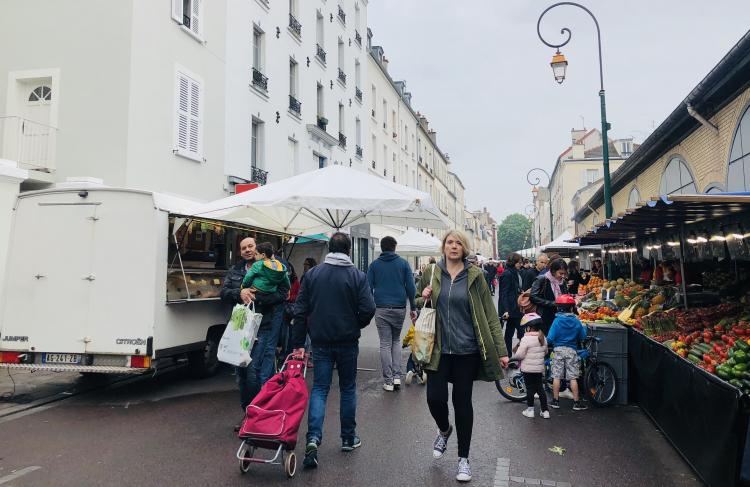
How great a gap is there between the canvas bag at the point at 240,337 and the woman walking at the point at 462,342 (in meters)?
1.98

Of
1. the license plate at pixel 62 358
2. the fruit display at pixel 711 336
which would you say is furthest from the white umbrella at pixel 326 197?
the fruit display at pixel 711 336

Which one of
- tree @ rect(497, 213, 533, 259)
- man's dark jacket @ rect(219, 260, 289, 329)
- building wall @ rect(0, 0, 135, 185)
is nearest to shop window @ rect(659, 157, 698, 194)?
man's dark jacket @ rect(219, 260, 289, 329)

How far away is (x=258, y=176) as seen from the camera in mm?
16797

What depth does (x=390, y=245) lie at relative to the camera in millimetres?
7832

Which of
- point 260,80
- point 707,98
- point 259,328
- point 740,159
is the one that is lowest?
point 259,328

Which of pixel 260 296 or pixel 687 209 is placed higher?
pixel 687 209

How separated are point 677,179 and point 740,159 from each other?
431 centimetres

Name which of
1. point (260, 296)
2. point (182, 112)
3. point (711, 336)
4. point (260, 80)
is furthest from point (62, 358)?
point (260, 80)

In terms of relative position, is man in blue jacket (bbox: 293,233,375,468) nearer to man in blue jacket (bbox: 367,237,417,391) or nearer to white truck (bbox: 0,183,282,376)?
man in blue jacket (bbox: 367,237,417,391)

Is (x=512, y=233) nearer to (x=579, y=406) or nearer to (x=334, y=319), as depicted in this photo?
(x=579, y=406)

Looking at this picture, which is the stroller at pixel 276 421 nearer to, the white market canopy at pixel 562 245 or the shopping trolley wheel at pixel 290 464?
the shopping trolley wheel at pixel 290 464

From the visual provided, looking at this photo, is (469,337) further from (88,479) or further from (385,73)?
(385,73)

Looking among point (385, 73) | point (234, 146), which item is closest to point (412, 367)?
point (234, 146)

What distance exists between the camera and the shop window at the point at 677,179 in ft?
42.3
